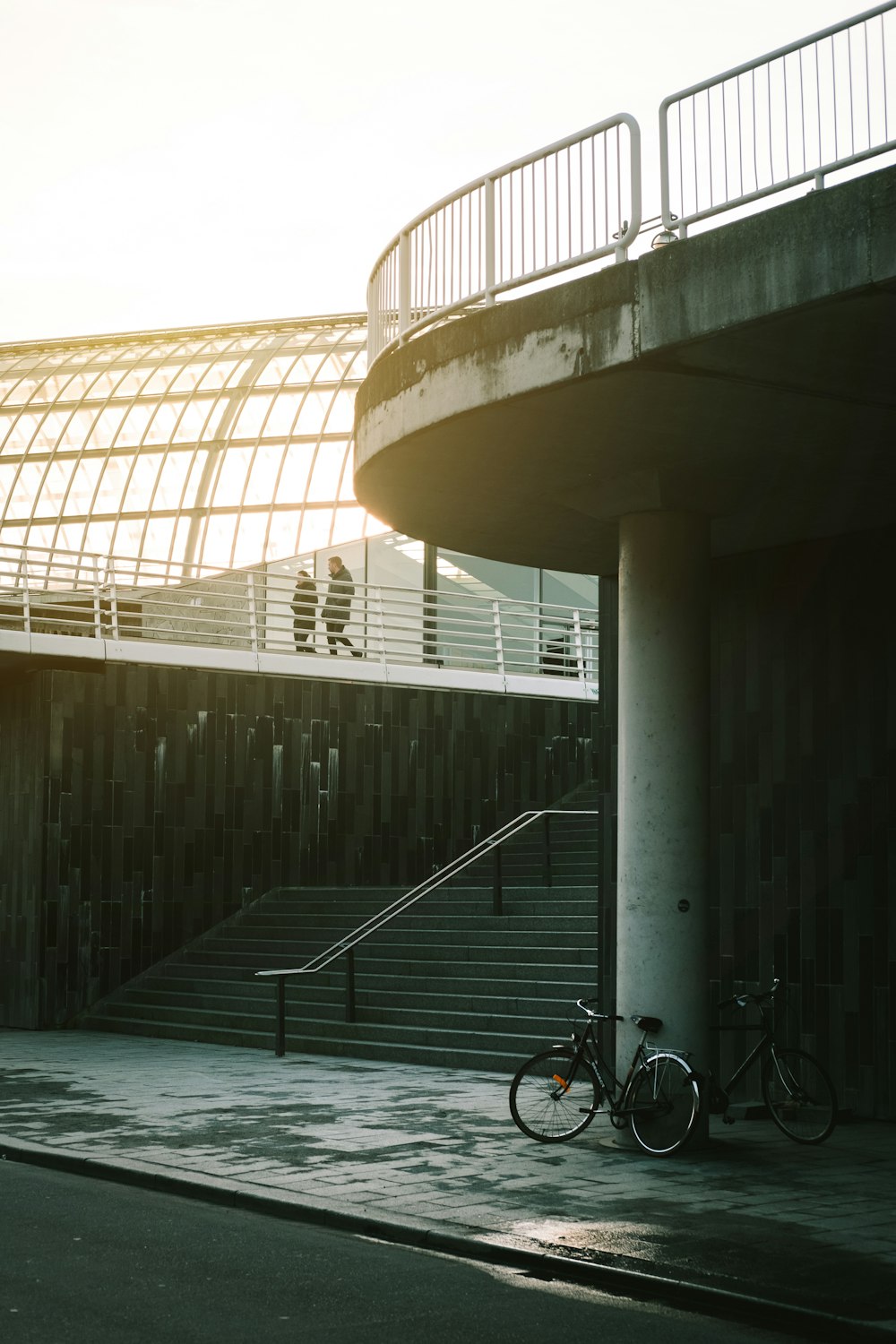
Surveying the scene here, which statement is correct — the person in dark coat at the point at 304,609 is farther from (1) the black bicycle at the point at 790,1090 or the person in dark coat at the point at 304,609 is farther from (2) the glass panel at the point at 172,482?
(1) the black bicycle at the point at 790,1090

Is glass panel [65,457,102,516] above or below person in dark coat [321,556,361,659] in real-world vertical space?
above

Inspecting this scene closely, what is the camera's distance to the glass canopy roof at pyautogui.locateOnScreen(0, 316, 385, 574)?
3316cm

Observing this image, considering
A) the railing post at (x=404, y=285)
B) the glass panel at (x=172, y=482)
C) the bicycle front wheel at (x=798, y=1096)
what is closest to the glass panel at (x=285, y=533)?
the glass panel at (x=172, y=482)

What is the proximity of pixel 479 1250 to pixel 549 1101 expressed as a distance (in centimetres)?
311

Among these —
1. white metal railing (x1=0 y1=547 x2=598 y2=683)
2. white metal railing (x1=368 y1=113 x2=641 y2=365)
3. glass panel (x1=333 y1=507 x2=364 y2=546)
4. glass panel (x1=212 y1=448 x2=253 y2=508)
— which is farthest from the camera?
glass panel (x1=212 y1=448 x2=253 y2=508)

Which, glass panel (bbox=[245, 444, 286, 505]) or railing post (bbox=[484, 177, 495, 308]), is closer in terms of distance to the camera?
railing post (bbox=[484, 177, 495, 308])

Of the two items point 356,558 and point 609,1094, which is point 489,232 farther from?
point 356,558

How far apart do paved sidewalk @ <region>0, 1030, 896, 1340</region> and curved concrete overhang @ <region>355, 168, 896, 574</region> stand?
428 cm

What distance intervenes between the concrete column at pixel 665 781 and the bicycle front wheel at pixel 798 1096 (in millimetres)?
550

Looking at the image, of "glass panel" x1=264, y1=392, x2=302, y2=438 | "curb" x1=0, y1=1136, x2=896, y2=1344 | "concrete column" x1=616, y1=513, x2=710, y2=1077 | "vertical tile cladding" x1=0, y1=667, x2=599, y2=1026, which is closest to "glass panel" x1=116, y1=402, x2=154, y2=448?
"glass panel" x1=264, y1=392, x2=302, y2=438

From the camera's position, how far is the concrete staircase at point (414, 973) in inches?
577

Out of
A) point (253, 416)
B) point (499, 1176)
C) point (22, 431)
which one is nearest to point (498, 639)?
point (253, 416)

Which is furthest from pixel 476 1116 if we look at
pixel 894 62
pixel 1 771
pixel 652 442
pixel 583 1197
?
pixel 1 771

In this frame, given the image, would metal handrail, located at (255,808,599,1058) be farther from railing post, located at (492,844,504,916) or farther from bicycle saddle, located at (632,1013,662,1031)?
bicycle saddle, located at (632,1013,662,1031)
